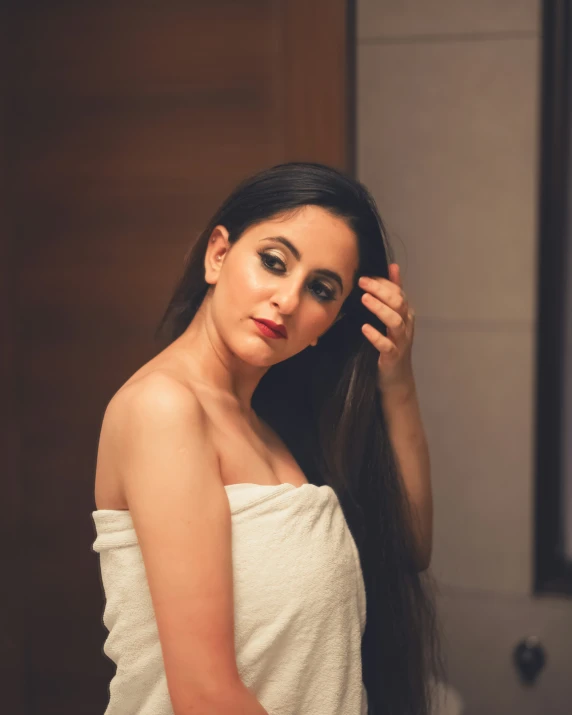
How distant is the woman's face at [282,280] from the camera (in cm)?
107

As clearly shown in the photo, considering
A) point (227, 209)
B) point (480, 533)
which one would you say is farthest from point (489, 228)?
point (227, 209)

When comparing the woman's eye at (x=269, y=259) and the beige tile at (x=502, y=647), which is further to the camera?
the beige tile at (x=502, y=647)

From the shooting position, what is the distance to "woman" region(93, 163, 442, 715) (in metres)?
0.96

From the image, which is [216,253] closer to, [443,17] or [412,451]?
[412,451]

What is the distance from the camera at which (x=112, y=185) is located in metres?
1.79

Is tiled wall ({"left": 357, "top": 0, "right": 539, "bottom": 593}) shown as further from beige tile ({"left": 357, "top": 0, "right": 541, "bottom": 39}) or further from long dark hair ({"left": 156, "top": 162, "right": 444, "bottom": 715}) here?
long dark hair ({"left": 156, "top": 162, "right": 444, "bottom": 715})

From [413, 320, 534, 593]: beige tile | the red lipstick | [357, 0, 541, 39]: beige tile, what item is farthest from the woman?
[357, 0, 541, 39]: beige tile

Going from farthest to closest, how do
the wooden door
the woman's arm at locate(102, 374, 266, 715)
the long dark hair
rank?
the wooden door, the long dark hair, the woman's arm at locate(102, 374, 266, 715)

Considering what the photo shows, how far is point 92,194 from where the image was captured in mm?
1807

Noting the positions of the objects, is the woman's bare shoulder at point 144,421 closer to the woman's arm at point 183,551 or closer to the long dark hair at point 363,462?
the woman's arm at point 183,551

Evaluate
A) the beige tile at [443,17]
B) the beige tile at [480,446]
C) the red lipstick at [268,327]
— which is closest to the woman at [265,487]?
the red lipstick at [268,327]

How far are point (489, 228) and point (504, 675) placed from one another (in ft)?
3.27

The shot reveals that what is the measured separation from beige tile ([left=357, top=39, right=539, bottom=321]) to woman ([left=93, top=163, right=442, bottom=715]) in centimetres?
54

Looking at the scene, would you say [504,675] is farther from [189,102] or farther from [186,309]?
[189,102]
